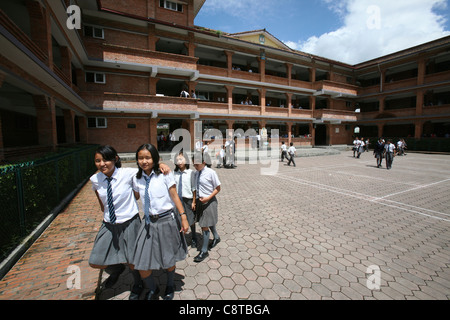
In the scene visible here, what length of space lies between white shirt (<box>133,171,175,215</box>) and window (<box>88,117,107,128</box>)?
1697 cm

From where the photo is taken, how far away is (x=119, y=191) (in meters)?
2.49

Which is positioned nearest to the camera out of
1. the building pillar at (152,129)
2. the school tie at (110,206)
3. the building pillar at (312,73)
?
the school tie at (110,206)

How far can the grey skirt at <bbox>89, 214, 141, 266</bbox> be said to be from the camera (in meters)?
2.43

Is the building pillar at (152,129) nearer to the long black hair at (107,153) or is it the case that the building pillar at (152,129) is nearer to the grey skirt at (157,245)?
the long black hair at (107,153)

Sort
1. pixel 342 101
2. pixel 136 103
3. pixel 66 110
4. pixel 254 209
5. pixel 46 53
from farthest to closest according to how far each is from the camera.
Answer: pixel 342 101
pixel 136 103
pixel 66 110
pixel 46 53
pixel 254 209

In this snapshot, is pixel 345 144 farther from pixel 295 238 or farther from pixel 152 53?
pixel 295 238

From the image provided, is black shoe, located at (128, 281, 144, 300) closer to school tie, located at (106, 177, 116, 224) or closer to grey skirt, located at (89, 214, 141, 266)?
grey skirt, located at (89, 214, 141, 266)

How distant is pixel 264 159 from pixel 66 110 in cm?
1465

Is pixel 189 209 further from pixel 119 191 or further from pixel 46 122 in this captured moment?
pixel 46 122

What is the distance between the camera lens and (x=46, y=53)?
8.16m

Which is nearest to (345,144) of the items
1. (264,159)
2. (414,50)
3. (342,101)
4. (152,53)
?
(342,101)

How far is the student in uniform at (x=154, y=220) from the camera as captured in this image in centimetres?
236

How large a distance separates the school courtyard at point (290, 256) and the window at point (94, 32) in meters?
14.8

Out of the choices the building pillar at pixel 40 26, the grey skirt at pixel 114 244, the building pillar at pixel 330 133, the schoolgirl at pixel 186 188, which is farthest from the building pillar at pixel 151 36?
the building pillar at pixel 330 133
